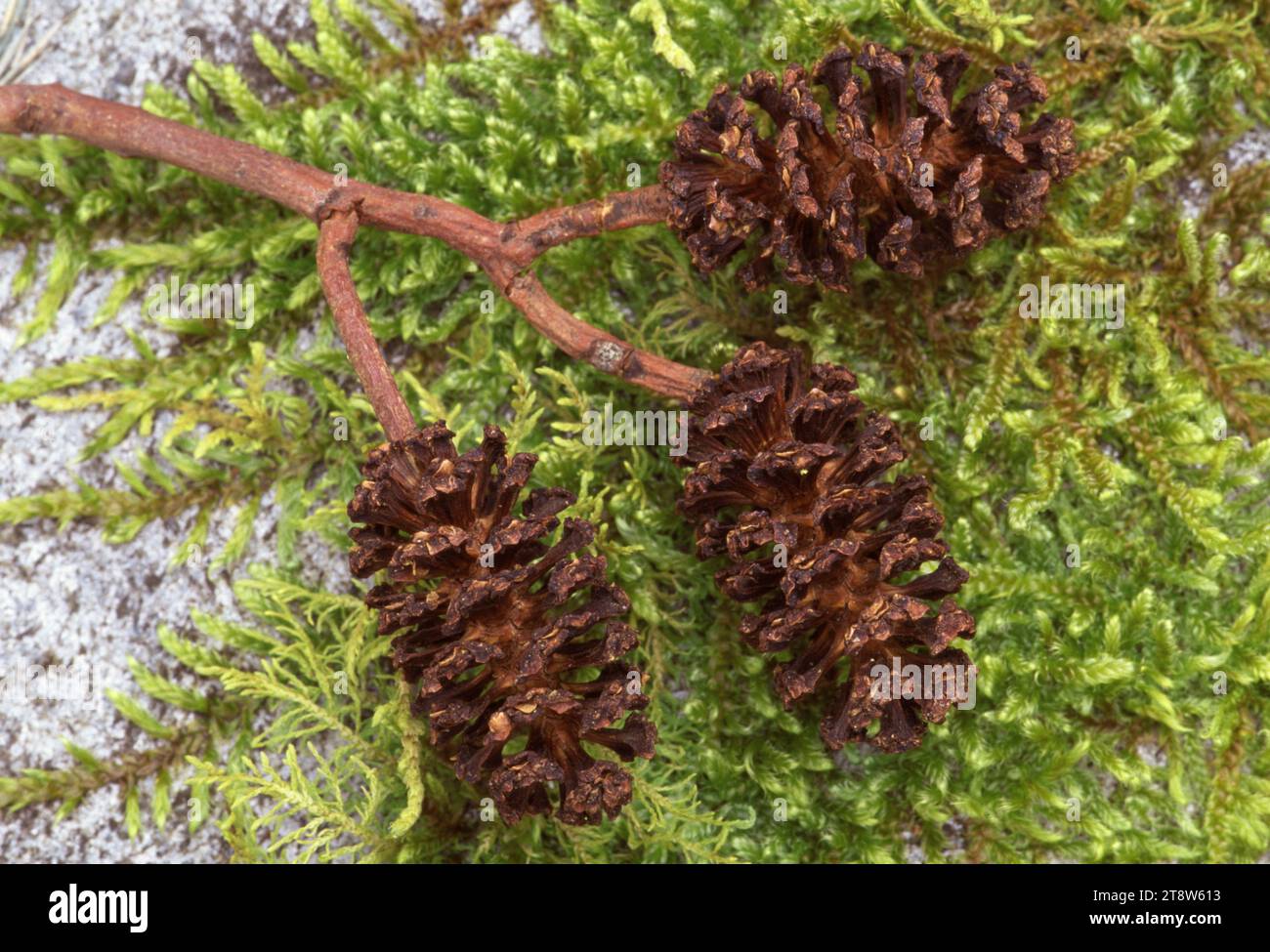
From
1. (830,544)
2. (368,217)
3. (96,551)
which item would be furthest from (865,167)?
(96,551)

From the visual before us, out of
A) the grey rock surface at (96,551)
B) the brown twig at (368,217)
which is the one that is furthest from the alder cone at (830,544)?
the grey rock surface at (96,551)

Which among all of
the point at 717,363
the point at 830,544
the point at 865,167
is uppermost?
the point at 865,167

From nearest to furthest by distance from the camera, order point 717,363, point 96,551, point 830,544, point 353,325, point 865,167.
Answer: point 830,544 → point 865,167 → point 353,325 → point 717,363 → point 96,551

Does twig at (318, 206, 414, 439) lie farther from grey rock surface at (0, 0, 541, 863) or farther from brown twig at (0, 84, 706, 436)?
grey rock surface at (0, 0, 541, 863)

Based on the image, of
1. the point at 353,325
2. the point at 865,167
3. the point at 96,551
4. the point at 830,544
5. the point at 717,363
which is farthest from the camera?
the point at 96,551

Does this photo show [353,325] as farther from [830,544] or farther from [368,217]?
[830,544]

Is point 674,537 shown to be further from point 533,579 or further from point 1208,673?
point 1208,673

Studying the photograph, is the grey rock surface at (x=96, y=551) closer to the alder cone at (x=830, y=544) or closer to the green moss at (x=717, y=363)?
the green moss at (x=717, y=363)
